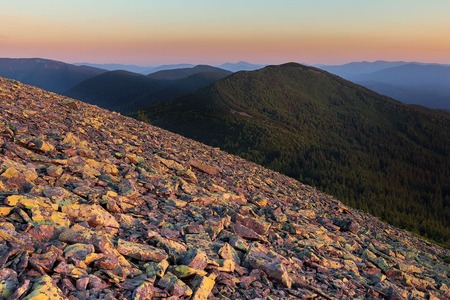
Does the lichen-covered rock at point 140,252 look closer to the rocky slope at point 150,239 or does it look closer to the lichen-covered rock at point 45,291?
the rocky slope at point 150,239

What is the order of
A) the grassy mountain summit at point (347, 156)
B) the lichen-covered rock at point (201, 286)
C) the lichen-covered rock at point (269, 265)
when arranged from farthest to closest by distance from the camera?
the grassy mountain summit at point (347, 156), the lichen-covered rock at point (269, 265), the lichen-covered rock at point (201, 286)

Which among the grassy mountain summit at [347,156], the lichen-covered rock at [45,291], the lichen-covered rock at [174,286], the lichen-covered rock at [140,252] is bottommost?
the grassy mountain summit at [347,156]

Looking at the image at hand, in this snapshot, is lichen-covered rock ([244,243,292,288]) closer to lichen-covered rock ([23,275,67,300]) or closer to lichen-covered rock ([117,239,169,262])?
lichen-covered rock ([117,239,169,262])

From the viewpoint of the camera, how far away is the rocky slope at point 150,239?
7438 mm

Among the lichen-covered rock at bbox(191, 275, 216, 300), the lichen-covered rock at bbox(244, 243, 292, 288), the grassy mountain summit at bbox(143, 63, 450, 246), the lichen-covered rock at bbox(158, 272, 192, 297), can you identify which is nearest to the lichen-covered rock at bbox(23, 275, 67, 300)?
the lichen-covered rock at bbox(158, 272, 192, 297)

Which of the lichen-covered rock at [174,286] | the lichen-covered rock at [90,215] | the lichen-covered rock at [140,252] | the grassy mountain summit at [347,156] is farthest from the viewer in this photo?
the grassy mountain summit at [347,156]

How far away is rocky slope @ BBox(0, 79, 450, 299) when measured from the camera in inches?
293

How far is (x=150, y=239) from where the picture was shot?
1012 centimetres

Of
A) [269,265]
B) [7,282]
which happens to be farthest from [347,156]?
[7,282]

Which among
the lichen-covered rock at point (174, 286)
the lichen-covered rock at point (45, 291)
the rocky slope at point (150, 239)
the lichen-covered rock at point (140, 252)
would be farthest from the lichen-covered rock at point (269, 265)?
the lichen-covered rock at point (45, 291)

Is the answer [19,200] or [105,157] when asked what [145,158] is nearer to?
[105,157]

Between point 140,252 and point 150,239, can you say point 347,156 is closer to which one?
point 150,239

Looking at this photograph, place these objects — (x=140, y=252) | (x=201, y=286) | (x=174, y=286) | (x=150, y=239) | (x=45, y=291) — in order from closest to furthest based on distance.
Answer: (x=45, y=291) < (x=174, y=286) < (x=201, y=286) < (x=140, y=252) < (x=150, y=239)

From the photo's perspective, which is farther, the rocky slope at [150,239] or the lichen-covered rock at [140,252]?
the lichen-covered rock at [140,252]
